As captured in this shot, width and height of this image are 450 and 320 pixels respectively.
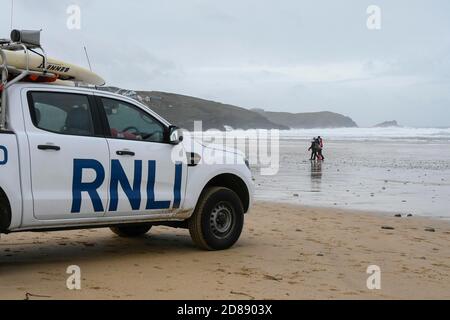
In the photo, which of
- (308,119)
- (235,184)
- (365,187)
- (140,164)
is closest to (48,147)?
(140,164)

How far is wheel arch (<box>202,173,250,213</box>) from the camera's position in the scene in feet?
27.7

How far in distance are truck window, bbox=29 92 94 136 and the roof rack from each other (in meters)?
0.24

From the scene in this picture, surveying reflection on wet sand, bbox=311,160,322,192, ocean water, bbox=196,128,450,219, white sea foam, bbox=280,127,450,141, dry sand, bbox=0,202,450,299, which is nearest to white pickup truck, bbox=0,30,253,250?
dry sand, bbox=0,202,450,299

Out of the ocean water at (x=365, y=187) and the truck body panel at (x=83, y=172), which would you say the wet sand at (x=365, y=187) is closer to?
the ocean water at (x=365, y=187)

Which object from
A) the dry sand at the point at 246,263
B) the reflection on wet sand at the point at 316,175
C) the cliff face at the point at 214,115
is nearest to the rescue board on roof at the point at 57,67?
the dry sand at the point at 246,263

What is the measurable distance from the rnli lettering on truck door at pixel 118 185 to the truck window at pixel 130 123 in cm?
36

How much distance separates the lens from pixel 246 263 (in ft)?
24.5

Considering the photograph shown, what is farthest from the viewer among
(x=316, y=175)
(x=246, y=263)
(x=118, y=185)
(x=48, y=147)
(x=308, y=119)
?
(x=308, y=119)

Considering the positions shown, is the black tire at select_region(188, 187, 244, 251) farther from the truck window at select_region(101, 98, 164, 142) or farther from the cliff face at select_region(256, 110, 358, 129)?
the cliff face at select_region(256, 110, 358, 129)

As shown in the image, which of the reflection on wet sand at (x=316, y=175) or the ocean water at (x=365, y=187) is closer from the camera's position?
the ocean water at (x=365, y=187)

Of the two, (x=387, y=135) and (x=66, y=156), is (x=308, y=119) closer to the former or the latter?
(x=387, y=135)

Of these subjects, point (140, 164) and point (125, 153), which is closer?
point (125, 153)

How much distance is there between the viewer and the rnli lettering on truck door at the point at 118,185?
6.70 m

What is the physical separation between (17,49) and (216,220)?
3248 millimetres
